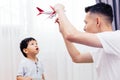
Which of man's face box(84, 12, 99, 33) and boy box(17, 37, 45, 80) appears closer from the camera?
man's face box(84, 12, 99, 33)

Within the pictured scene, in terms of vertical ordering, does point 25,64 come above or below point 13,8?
below

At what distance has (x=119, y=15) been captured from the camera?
2.39 metres

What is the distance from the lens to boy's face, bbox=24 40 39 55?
2.23 metres

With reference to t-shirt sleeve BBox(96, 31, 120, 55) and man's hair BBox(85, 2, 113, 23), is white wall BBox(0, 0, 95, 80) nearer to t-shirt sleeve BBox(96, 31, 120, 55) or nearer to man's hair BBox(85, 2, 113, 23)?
man's hair BBox(85, 2, 113, 23)

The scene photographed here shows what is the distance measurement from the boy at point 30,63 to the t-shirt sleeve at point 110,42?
1.18 m

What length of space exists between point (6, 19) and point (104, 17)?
1437 millimetres

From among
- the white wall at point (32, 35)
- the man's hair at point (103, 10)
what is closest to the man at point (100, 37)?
the man's hair at point (103, 10)

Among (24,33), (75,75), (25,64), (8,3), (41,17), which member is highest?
(8,3)

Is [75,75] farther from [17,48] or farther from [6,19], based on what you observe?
[6,19]

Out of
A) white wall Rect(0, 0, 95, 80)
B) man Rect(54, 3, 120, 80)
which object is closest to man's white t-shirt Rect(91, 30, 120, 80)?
man Rect(54, 3, 120, 80)

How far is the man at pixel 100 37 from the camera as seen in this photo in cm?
104

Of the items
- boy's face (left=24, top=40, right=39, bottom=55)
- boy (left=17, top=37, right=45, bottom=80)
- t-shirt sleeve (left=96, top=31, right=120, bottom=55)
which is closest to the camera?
t-shirt sleeve (left=96, top=31, right=120, bottom=55)

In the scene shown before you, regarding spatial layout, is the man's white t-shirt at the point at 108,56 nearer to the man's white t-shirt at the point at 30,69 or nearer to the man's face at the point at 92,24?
the man's face at the point at 92,24

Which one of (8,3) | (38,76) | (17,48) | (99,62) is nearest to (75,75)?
(38,76)
